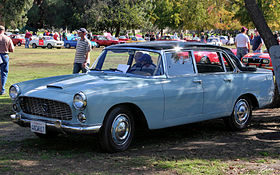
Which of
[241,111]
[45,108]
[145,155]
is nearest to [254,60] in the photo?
[241,111]

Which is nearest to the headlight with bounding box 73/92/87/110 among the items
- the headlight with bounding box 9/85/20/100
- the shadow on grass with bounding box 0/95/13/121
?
the headlight with bounding box 9/85/20/100

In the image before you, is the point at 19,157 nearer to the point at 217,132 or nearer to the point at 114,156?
the point at 114,156

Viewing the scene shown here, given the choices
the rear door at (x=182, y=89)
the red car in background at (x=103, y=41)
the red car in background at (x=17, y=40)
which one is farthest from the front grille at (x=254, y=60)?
the red car in background at (x=17, y=40)

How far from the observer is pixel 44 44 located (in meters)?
45.7

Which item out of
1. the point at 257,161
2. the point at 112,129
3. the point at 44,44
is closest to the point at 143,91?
the point at 112,129

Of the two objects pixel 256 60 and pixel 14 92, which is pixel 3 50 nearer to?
pixel 14 92

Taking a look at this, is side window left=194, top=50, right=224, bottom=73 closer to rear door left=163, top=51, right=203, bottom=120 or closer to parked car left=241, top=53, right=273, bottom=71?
rear door left=163, top=51, right=203, bottom=120

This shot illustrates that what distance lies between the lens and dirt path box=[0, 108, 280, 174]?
5793mm

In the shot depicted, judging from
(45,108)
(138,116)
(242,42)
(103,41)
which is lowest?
(138,116)

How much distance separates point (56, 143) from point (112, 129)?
138 cm

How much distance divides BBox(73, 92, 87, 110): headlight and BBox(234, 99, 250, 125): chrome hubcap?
3.45 m

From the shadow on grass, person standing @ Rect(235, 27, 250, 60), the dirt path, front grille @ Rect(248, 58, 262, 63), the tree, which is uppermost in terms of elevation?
the tree

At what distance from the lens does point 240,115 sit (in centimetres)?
851

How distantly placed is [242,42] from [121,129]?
11.1 m
